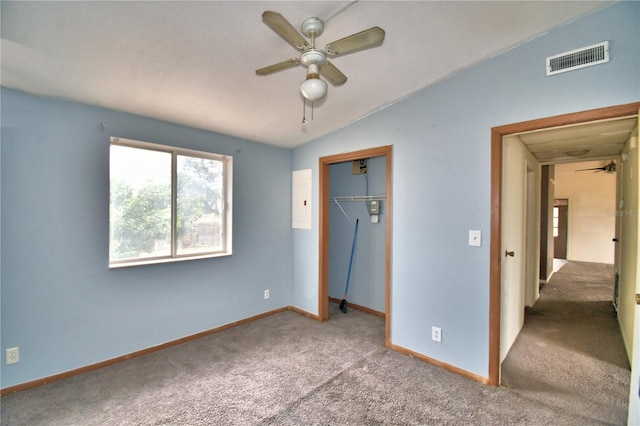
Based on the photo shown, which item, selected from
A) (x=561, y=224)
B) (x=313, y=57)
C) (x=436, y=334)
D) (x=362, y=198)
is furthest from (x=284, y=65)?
(x=561, y=224)

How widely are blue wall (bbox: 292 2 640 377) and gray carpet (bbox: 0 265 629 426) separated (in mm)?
397

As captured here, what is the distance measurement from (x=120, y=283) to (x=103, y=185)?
0.92 m

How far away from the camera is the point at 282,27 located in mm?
1373

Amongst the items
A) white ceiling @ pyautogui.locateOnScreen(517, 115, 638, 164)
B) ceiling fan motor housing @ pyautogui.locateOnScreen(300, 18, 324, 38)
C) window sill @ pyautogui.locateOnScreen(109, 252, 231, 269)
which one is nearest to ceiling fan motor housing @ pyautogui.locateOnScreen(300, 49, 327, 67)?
ceiling fan motor housing @ pyautogui.locateOnScreen(300, 18, 324, 38)

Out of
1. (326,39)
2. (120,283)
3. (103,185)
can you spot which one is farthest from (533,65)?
(120,283)

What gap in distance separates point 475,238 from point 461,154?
75cm

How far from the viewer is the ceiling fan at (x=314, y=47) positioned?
1.39 meters

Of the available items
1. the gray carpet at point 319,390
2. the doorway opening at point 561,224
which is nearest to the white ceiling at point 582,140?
the gray carpet at point 319,390

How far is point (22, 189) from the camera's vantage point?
7.33ft

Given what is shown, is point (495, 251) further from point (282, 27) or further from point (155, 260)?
point (155, 260)

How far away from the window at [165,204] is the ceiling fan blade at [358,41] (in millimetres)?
2219

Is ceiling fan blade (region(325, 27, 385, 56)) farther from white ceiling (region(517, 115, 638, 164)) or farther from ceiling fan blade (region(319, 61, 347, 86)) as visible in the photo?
white ceiling (region(517, 115, 638, 164))

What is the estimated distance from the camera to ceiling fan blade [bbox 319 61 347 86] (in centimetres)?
171

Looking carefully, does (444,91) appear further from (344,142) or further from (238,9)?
(238,9)
